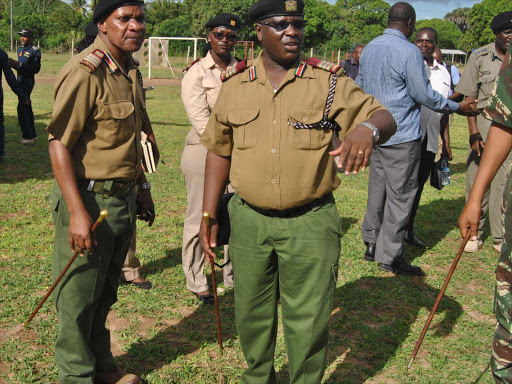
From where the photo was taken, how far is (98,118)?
3.04m

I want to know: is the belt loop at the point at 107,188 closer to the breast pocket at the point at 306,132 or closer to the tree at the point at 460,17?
the breast pocket at the point at 306,132

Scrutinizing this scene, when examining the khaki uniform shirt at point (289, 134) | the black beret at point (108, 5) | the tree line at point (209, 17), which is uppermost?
the tree line at point (209, 17)

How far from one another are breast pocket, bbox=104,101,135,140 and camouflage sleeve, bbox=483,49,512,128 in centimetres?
183

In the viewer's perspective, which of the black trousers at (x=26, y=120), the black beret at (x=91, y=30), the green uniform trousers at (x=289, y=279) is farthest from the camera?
the black trousers at (x=26, y=120)

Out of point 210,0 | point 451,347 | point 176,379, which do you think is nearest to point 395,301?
point 451,347

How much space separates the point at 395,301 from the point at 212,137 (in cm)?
269

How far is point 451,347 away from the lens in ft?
14.1

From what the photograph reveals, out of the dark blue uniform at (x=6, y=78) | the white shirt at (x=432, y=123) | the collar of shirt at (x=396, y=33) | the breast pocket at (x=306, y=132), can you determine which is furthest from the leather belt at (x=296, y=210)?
the dark blue uniform at (x=6, y=78)

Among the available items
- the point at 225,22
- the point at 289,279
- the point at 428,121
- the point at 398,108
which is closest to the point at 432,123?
the point at 428,121

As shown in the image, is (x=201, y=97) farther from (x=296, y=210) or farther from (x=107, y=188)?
(x=296, y=210)

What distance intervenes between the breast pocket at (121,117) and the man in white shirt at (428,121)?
3853 millimetres

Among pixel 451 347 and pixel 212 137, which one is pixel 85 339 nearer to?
pixel 212 137

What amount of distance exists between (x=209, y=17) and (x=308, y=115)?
5923 centimetres

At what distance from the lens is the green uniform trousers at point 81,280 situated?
3.15m
